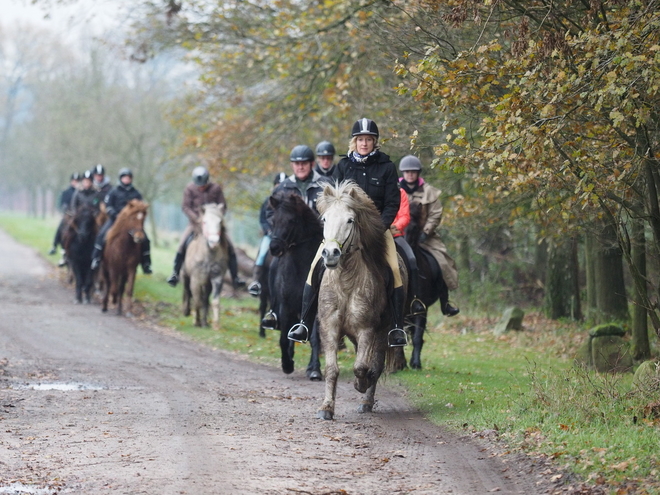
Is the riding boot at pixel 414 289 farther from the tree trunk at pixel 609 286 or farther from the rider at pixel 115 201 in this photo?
the rider at pixel 115 201

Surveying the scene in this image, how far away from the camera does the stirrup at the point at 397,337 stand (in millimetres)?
9914

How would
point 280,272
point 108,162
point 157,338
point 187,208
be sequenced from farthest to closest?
point 108,162
point 187,208
point 157,338
point 280,272

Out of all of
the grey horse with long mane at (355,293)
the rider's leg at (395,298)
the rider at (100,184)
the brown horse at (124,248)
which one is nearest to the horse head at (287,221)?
the rider's leg at (395,298)

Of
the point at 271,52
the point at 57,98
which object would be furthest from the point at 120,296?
the point at 57,98

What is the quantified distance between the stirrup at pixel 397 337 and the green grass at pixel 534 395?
874 millimetres

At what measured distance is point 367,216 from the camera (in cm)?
973

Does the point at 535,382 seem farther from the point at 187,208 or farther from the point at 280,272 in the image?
the point at 187,208

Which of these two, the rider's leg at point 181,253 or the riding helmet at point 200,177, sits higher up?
the riding helmet at point 200,177

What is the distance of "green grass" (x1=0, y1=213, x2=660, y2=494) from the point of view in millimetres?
7316

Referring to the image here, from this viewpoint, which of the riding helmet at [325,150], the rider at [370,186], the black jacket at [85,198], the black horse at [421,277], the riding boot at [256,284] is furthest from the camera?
the black jacket at [85,198]

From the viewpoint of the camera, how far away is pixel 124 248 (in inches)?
811

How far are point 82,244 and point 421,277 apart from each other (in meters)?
12.3

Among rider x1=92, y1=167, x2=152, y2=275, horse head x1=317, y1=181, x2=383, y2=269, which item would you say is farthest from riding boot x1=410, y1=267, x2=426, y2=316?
rider x1=92, y1=167, x2=152, y2=275

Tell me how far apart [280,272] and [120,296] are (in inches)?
365
